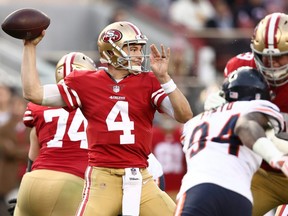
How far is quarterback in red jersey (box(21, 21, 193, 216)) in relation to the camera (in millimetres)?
6906

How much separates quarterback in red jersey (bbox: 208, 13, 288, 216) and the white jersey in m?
1.04

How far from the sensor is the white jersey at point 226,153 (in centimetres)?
614

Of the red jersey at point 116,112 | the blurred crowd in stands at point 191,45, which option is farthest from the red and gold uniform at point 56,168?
the blurred crowd in stands at point 191,45

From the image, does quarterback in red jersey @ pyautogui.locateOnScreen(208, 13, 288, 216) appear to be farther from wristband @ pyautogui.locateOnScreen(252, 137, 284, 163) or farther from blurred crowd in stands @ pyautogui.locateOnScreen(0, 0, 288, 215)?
blurred crowd in stands @ pyautogui.locateOnScreen(0, 0, 288, 215)

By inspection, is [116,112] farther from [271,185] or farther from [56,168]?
[271,185]

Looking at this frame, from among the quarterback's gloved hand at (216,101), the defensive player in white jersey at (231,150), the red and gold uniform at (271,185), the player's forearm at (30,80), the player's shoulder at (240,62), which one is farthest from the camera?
the player's shoulder at (240,62)

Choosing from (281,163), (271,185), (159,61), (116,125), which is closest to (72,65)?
(116,125)

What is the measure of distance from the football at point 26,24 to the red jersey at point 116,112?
408mm

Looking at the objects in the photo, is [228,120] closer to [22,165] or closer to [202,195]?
[202,195]

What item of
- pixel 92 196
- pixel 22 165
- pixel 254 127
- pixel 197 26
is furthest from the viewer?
pixel 197 26

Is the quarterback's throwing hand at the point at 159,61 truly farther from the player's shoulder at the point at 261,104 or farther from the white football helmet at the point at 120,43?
the player's shoulder at the point at 261,104

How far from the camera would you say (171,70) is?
1545 cm

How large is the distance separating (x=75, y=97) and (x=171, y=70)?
27.6ft

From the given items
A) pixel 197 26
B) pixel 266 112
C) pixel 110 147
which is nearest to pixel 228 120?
pixel 266 112
